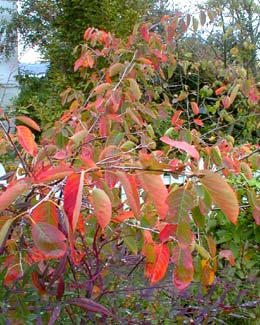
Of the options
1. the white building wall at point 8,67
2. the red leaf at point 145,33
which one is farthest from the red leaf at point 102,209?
the white building wall at point 8,67

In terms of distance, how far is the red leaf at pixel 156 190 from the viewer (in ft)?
2.92

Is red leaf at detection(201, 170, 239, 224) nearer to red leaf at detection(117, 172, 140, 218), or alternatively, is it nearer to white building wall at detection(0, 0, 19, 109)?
red leaf at detection(117, 172, 140, 218)

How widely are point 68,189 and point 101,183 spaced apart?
0.25 m

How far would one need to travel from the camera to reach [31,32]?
356 inches

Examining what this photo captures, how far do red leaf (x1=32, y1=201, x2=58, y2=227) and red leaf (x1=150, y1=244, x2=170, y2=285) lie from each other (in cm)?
29

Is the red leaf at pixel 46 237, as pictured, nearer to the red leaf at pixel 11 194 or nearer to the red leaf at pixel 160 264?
the red leaf at pixel 11 194

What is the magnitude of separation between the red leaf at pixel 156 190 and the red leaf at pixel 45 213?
0.17 m

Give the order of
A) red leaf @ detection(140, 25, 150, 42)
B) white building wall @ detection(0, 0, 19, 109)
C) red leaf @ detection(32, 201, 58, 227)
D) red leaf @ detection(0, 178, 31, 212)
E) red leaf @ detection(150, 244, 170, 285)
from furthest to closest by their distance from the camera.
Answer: white building wall @ detection(0, 0, 19, 109) → red leaf @ detection(140, 25, 150, 42) → red leaf @ detection(150, 244, 170, 285) → red leaf @ detection(32, 201, 58, 227) → red leaf @ detection(0, 178, 31, 212)

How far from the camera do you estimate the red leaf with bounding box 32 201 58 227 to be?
926 millimetres

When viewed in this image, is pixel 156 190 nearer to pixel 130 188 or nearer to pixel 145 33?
pixel 130 188

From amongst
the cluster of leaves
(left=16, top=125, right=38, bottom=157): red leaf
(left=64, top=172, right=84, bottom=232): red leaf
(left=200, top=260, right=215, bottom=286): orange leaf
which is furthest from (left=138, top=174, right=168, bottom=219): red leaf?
(left=200, top=260, right=215, bottom=286): orange leaf

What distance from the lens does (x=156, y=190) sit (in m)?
0.90

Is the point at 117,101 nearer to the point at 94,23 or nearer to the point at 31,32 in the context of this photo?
the point at 94,23

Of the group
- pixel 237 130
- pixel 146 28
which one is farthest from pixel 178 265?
pixel 237 130
